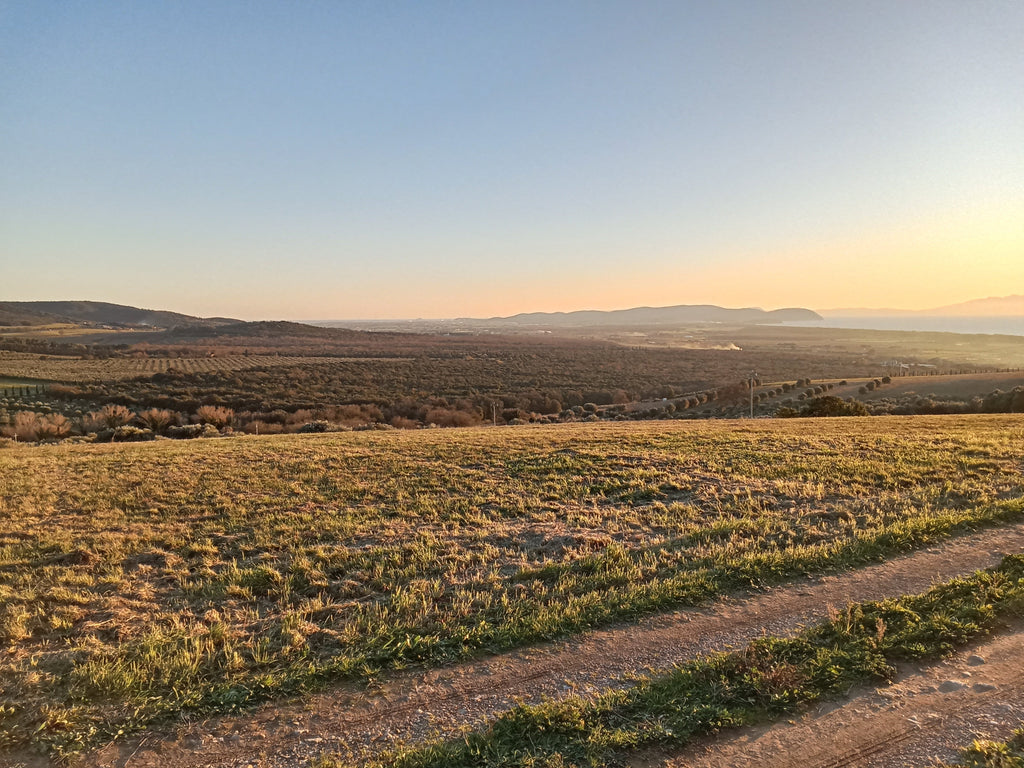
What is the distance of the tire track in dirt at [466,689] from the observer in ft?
12.9

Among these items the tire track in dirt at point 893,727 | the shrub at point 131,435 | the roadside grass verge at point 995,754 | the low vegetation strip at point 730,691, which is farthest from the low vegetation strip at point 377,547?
the shrub at point 131,435

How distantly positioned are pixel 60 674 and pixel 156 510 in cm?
656

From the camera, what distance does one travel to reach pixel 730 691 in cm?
436

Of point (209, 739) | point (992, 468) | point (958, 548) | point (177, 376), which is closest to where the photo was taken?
→ point (209, 739)

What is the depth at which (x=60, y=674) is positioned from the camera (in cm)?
489

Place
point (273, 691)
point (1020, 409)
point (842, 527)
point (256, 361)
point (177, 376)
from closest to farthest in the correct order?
point (273, 691), point (842, 527), point (1020, 409), point (177, 376), point (256, 361)

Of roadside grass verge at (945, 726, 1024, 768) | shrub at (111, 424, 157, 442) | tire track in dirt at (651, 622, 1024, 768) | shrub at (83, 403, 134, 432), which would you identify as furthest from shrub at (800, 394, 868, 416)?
shrub at (83, 403, 134, 432)

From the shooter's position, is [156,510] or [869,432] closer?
[156,510]

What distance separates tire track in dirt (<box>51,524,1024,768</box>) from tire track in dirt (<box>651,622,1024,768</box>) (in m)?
1.04

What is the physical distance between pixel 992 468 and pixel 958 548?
7.24 m

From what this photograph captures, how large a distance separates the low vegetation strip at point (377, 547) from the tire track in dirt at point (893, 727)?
1.95m

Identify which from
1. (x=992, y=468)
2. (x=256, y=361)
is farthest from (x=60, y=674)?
(x=256, y=361)

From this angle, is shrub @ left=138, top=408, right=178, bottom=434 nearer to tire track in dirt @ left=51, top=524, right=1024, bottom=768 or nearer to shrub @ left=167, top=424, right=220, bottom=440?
shrub @ left=167, top=424, right=220, bottom=440

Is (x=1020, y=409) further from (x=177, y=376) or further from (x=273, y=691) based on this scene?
(x=177, y=376)
